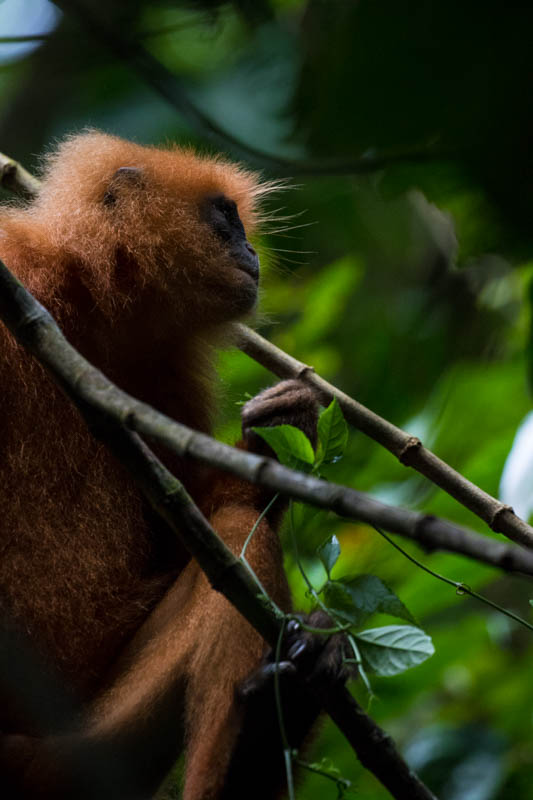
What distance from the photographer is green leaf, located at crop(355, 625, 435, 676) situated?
204cm

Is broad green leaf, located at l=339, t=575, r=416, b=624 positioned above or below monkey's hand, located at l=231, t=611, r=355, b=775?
above

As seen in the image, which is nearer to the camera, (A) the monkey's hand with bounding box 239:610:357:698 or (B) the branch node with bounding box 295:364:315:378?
(A) the monkey's hand with bounding box 239:610:357:698

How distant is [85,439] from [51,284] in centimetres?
52

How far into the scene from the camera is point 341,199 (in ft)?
14.9

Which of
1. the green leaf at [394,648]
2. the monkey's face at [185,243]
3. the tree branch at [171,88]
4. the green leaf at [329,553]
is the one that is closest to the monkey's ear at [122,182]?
the monkey's face at [185,243]

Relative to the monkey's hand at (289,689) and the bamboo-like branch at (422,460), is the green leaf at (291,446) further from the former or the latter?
the bamboo-like branch at (422,460)

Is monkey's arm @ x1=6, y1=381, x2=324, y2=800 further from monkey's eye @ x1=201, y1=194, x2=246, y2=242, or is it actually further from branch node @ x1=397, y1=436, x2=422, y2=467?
monkey's eye @ x1=201, y1=194, x2=246, y2=242

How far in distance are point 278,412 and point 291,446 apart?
0.69 m

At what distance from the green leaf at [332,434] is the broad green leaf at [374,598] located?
1.02 feet

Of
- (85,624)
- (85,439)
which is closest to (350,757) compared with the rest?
(85,624)

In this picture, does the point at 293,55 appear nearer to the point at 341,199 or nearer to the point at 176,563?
the point at 176,563

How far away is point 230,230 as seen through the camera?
345 centimetres

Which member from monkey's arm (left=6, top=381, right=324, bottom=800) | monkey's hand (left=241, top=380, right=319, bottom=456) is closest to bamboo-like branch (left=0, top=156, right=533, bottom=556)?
monkey's hand (left=241, top=380, right=319, bottom=456)

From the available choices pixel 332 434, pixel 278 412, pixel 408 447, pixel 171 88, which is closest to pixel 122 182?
pixel 171 88
